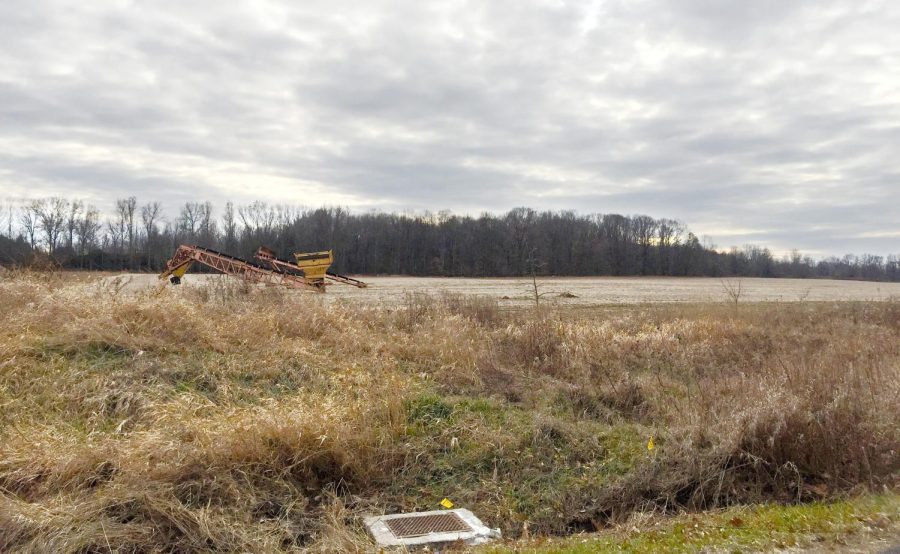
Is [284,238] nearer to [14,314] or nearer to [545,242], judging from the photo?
[545,242]

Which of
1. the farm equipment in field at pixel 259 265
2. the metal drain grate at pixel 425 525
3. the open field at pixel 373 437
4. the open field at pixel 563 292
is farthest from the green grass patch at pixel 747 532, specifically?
the farm equipment in field at pixel 259 265

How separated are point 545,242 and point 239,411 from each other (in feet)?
334

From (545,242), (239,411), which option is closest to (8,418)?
(239,411)

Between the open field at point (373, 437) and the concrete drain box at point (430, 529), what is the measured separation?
27 cm

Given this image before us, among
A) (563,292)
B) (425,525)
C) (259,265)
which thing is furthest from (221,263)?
(563,292)

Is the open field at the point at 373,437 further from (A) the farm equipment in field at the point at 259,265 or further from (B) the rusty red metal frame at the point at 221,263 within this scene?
(A) the farm equipment in field at the point at 259,265

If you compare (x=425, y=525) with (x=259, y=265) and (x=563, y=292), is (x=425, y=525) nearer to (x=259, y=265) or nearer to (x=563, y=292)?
(x=259, y=265)

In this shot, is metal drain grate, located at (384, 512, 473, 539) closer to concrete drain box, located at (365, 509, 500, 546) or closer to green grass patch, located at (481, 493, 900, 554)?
concrete drain box, located at (365, 509, 500, 546)

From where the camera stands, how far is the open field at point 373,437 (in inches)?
207

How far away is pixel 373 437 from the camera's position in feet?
23.0

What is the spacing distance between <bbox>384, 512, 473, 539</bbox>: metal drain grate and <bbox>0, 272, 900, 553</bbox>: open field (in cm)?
39

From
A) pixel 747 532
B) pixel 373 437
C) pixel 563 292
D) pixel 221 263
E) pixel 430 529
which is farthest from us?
pixel 563 292

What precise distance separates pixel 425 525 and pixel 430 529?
12 centimetres

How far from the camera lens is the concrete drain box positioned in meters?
5.15
